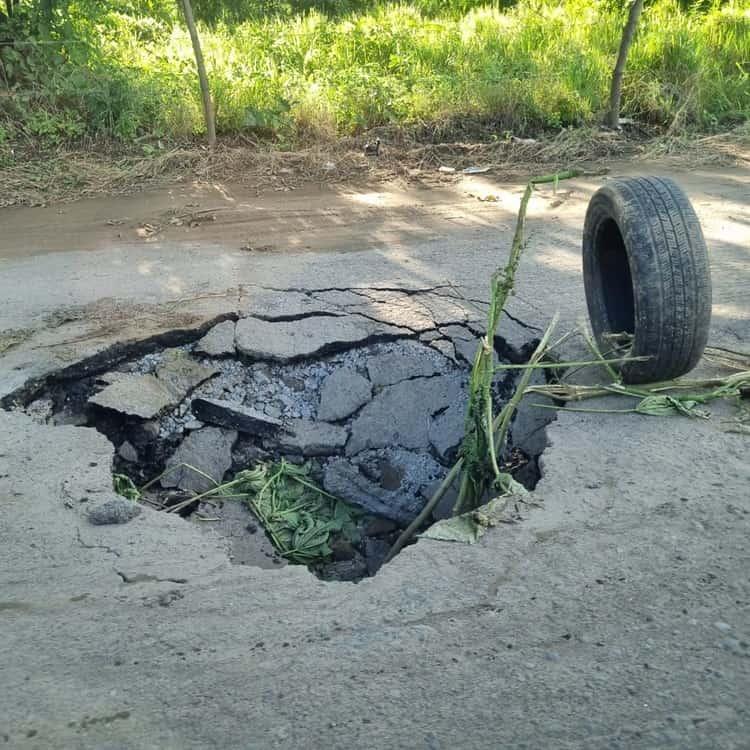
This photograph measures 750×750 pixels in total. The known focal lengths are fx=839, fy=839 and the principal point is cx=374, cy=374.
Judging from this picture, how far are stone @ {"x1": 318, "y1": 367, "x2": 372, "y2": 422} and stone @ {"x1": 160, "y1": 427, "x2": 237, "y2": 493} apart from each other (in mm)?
485

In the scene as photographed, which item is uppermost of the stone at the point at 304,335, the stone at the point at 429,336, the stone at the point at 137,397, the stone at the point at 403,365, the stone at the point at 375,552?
the stone at the point at 429,336

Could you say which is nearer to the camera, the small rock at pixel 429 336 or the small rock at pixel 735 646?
the small rock at pixel 735 646

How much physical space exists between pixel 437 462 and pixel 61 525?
1781mm

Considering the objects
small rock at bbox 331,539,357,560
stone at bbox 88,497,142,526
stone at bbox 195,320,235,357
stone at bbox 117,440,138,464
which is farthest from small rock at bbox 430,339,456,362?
stone at bbox 88,497,142,526

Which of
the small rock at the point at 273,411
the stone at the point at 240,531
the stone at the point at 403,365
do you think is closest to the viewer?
the stone at the point at 240,531

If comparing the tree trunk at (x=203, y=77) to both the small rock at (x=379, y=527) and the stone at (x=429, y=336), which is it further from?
the small rock at (x=379, y=527)

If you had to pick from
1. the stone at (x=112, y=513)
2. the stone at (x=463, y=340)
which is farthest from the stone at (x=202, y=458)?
the stone at (x=463, y=340)

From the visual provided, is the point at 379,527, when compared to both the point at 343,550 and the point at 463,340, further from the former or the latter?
the point at 463,340

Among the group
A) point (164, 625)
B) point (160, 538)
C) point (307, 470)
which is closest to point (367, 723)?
point (164, 625)

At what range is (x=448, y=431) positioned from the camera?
4191mm

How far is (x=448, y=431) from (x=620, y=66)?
19.5ft

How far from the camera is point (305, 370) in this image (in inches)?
175

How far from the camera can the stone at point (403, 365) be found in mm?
4387

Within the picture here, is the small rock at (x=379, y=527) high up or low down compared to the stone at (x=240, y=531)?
down
